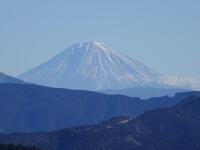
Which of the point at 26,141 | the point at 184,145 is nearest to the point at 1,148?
the point at 26,141

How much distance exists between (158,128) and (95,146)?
23.4 meters

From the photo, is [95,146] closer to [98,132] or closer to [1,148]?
[98,132]

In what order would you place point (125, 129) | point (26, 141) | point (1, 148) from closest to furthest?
point (1, 148)
point (26, 141)
point (125, 129)

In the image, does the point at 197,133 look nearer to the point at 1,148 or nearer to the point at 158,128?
the point at 158,128

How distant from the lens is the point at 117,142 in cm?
18312

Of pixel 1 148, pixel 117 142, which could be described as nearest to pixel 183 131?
pixel 117 142

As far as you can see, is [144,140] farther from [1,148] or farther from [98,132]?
[1,148]

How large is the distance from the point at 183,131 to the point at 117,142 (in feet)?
64.8

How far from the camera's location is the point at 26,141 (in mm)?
179000

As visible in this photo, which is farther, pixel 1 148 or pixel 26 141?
pixel 26 141

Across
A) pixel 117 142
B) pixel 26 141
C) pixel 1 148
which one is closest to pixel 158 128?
pixel 117 142

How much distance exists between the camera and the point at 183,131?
644 ft

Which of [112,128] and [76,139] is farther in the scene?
[112,128]

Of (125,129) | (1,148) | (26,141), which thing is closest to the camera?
(1,148)
